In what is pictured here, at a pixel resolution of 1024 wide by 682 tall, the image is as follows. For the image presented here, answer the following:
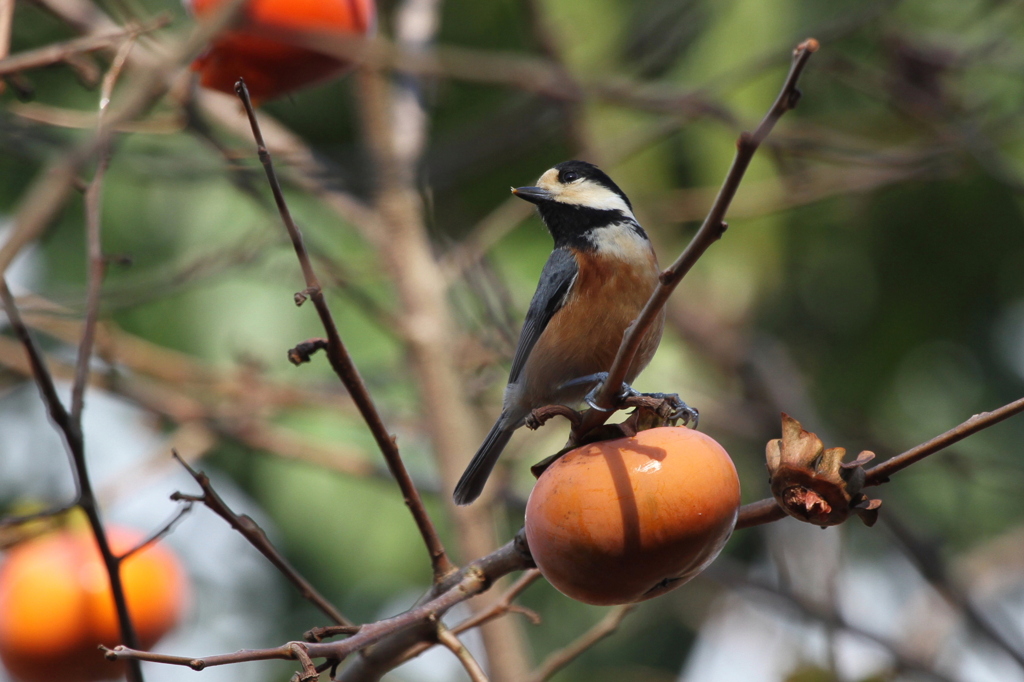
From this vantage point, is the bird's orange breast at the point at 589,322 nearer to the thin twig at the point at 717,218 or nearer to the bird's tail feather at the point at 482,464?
the bird's tail feather at the point at 482,464

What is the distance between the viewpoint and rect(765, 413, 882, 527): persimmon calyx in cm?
163

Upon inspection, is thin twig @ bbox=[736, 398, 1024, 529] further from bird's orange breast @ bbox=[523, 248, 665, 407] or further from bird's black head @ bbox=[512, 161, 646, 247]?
bird's black head @ bbox=[512, 161, 646, 247]

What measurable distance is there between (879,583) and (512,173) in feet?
13.8

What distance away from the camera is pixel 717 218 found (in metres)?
1.32

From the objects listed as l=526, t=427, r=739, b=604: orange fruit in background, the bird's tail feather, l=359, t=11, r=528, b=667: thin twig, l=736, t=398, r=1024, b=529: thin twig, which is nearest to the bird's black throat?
the bird's tail feather

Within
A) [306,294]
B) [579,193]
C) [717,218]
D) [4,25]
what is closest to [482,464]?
[579,193]

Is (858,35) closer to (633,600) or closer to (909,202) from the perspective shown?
(909,202)

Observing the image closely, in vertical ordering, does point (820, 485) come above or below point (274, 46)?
below

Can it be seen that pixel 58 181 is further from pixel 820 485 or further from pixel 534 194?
pixel 534 194

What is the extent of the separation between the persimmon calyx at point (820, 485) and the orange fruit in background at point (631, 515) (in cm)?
11

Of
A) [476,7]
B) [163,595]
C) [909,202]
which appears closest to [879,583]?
[909,202]

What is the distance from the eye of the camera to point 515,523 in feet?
22.4

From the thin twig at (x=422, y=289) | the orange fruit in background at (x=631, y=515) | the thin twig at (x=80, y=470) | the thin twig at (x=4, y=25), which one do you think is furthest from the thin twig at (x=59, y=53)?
the orange fruit in background at (x=631, y=515)

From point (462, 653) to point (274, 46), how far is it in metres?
1.70
